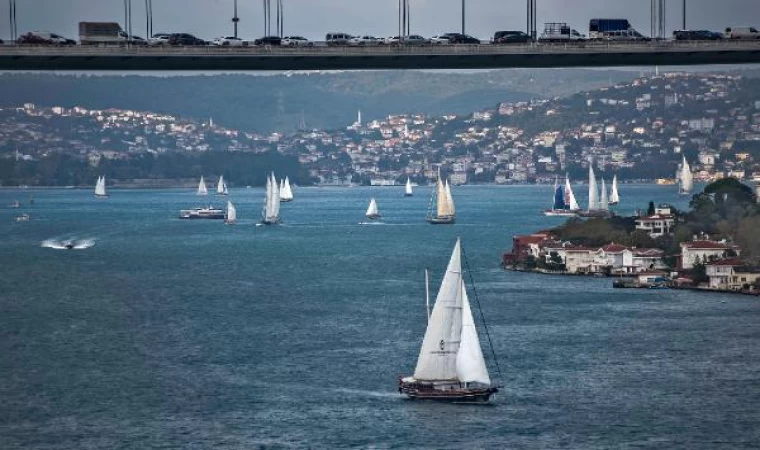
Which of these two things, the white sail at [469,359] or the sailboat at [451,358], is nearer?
the sailboat at [451,358]

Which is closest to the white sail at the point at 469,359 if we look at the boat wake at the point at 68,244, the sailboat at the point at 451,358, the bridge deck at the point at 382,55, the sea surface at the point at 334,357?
the sailboat at the point at 451,358

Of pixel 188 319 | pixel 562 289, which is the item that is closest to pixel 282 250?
pixel 562 289

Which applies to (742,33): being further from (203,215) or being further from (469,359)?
(203,215)

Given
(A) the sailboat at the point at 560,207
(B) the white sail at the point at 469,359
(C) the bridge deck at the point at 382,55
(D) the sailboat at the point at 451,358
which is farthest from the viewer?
(A) the sailboat at the point at 560,207

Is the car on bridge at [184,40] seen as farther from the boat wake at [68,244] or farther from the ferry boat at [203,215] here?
the ferry boat at [203,215]

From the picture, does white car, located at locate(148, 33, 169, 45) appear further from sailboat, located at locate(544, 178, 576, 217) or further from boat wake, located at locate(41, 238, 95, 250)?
sailboat, located at locate(544, 178, 576, 217)

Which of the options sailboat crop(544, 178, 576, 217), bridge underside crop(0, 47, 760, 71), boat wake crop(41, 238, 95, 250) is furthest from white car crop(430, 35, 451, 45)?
sailboat crop(544, 178, 576, 217)
